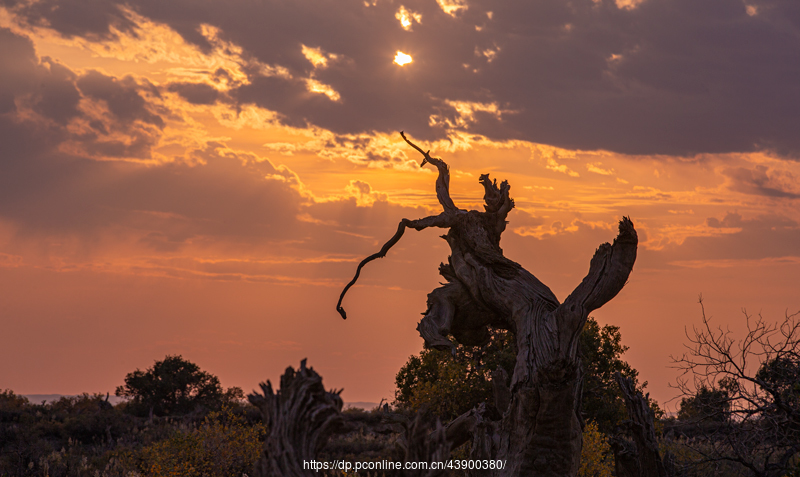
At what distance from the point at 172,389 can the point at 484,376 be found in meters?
29.9

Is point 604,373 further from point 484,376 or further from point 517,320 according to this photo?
point 517,320

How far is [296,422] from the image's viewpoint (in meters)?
6.48

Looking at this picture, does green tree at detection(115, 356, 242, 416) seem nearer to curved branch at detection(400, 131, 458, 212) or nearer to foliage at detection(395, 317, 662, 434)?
foliage at detection(395, 317, 662, 434)

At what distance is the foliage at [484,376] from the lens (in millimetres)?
Answer: 25594

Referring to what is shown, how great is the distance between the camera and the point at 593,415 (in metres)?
27.2

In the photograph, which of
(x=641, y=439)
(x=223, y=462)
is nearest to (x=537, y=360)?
(x=641, y=439)

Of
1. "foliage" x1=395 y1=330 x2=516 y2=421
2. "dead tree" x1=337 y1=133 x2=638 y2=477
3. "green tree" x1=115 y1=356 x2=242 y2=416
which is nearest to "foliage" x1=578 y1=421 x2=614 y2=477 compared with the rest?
"foliage" x1=395 y1=330 x2=516 y2=421

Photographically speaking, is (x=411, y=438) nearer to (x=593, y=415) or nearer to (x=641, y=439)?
(x=641, y=439)

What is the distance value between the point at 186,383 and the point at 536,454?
42988mm

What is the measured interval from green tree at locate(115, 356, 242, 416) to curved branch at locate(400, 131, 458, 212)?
37828 mm

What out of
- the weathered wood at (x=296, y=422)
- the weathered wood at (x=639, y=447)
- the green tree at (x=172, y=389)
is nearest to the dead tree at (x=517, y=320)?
the weathered wood at (x=639, y=447)

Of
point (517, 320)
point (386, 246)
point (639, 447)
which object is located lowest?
point (639, 447)

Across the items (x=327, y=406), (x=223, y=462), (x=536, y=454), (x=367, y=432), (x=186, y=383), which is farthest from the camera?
(x=186, y=383)

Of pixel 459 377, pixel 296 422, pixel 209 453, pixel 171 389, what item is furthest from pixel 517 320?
pixel 171 389
